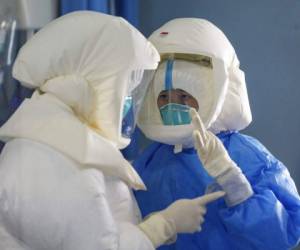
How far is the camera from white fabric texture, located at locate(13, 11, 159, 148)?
3.31ft

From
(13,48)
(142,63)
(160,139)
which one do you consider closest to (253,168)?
(160,139)

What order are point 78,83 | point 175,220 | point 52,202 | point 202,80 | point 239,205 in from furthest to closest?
1. point 202,80
2. point 239,205
3. point 175,220
4. point 78,83
5. point 52,202

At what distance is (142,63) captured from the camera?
44.0 inches

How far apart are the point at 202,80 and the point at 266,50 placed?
0.81 metres

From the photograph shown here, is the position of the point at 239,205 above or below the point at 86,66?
below

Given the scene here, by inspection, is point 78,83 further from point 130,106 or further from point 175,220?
point 175,220

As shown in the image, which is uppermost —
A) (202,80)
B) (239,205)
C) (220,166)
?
(202,80)

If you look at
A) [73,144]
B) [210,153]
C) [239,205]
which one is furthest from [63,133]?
[239,205]

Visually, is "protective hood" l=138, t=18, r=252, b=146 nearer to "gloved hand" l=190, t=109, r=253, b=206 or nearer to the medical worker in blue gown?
the medical worker in blue gown

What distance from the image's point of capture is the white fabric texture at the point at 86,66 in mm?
1009

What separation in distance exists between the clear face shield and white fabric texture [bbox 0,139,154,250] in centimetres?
52

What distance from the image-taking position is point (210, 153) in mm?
1235

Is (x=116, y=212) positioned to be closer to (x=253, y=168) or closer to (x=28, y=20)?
(x=253, y=168)

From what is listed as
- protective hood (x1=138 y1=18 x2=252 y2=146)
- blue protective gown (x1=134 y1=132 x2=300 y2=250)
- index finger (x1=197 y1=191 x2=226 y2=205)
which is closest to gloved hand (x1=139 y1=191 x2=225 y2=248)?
index finger (x1=197 y1=191 x2=226 y2=205)
